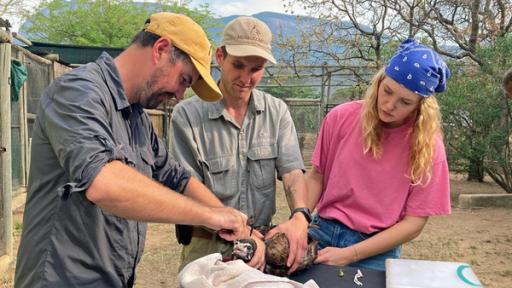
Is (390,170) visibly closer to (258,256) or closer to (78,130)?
(258,256)

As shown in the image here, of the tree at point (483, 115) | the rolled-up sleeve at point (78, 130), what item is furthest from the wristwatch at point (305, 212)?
the tree at point (483, 115)

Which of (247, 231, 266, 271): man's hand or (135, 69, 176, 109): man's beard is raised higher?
(135, 69, 176, 109): man's beard

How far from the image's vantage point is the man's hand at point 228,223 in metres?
1.73

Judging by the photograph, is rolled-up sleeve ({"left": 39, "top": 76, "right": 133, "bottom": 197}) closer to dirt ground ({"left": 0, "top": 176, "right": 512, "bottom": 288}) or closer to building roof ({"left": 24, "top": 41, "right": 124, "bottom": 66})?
dirt ground ({"left": 0, "top": 176, "right": 512, "bottom": 288})

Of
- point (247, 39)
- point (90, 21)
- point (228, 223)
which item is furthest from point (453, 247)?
point (90, 21)

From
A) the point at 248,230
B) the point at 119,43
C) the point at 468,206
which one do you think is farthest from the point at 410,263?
the point at 119,43

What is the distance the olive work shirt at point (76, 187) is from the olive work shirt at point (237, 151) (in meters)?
0.60

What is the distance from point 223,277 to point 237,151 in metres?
0.91

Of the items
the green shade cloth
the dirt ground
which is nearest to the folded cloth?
the dirt ground

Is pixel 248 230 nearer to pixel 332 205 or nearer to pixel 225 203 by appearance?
pixel 225 203

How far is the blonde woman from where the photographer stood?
87.3 inches

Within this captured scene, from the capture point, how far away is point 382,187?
2.29 metres

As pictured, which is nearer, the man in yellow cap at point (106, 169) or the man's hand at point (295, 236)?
the man in yellow cap at point (106, 169)

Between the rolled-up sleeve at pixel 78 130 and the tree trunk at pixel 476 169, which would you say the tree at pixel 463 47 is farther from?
the rolled-up sleeve at pixel 78 130
